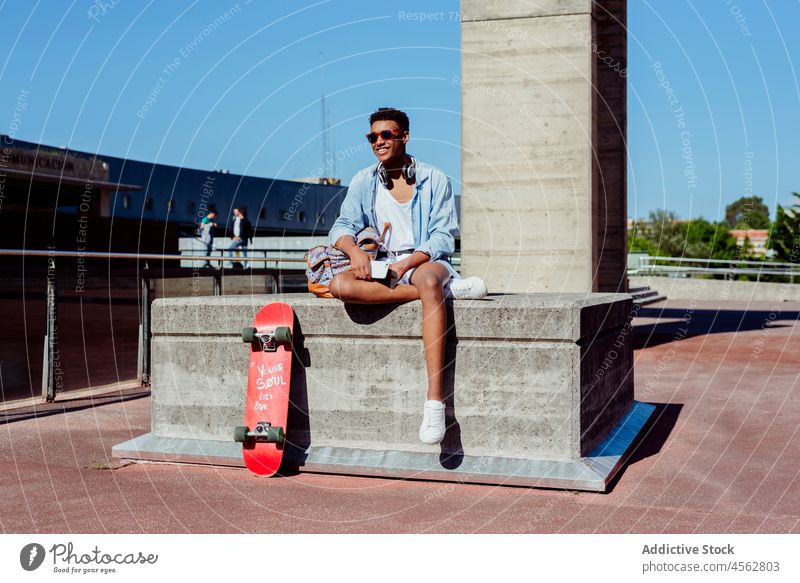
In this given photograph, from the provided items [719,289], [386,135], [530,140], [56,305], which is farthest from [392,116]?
[719,289]

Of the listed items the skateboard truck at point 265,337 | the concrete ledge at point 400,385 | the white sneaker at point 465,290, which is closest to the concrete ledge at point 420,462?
the concrete ledge at point 400,385

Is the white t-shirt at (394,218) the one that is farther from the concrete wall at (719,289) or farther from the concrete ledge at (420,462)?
the concrete wall at (719,289)

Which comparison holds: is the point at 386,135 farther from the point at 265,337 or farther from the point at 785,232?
the point at 785,232

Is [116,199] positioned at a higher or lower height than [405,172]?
higher

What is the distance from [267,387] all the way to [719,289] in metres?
26.4

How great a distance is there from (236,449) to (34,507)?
142 centimetres

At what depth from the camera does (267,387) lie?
19.1ft

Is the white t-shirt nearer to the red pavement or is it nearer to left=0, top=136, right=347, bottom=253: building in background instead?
the red pavement

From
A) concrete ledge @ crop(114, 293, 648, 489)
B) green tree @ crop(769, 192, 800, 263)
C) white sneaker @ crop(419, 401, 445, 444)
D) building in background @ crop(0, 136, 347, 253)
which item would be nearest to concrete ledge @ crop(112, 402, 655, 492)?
concrete ledge @ crop(114, 293, 648, 489)

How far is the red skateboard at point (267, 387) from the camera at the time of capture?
5613mm

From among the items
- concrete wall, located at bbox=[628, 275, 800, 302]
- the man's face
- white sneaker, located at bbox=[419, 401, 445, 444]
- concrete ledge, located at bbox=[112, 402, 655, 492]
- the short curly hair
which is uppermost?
the short curly hair

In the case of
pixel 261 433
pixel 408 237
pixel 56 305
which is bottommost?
pixel 261 433

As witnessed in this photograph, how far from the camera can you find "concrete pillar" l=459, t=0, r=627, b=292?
38.5 ft

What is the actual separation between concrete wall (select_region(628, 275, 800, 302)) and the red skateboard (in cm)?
2473
